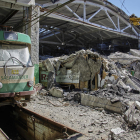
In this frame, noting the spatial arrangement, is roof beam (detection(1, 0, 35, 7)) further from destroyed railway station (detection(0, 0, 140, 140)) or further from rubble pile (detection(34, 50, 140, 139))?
rubble pile (detection(34, 50, 140, 139))

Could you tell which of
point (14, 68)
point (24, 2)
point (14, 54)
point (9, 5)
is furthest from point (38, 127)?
point (9, 5)

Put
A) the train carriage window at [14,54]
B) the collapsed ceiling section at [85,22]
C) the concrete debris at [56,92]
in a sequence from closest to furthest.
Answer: the train carriage window at [14,54] → the concrete debris at [56,92] → the collapsed ceiling section at [85,22]

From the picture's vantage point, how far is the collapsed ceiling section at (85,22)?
15.2m

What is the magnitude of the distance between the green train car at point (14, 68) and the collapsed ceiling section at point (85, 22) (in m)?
6.40

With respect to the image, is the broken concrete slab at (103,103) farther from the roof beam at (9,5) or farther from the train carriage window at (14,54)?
the roof beam at (9,5)

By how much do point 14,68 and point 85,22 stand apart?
12466 mm

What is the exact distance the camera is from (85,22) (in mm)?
16562

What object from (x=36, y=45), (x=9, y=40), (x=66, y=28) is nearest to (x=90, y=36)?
(x=66, y=28)

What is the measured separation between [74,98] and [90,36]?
19.0 meters

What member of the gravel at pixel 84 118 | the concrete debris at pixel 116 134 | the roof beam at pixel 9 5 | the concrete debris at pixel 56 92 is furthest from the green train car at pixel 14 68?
the roof beam at pixel 9 5

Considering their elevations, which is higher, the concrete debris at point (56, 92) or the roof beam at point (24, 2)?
the roof beam at point (24, 2)

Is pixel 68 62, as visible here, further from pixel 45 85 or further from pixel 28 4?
pixel 28 4

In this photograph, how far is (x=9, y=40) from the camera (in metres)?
6.09

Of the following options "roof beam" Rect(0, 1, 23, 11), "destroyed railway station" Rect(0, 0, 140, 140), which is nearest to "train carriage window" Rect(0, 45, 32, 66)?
"destroyed railway station" Rect(0, 0, 140, 140)
